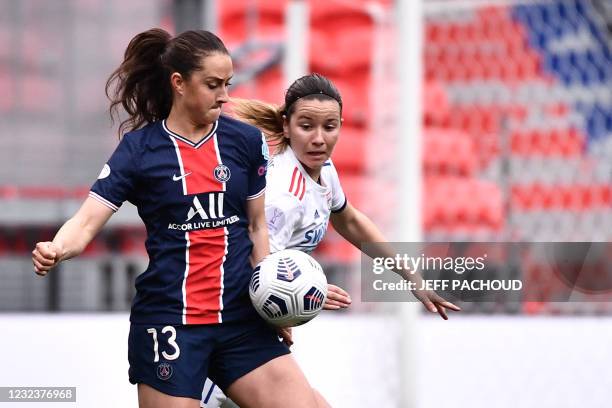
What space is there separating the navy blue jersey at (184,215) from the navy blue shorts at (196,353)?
4cm

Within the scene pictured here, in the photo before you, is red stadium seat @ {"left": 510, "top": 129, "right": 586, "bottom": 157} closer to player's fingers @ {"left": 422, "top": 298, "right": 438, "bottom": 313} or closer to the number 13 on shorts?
player's fingers @ {"left": 422, "top": 298, "right": 438, "bottom": 313}

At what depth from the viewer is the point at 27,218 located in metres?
6.97

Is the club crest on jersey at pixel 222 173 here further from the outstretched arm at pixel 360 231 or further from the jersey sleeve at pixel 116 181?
the outstretched arm at pixel 360 231

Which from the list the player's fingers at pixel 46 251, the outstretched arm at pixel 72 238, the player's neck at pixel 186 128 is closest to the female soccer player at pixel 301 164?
the player's neck at pixel 186 128

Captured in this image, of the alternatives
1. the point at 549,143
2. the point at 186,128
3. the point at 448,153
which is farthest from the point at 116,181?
the point at 549,143

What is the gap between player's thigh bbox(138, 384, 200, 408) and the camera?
3500 mm

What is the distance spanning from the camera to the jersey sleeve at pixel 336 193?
416cm

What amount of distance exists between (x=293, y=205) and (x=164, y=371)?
74 centimetres

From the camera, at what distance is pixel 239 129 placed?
12.1 ft

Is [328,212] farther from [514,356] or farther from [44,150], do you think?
[44,150]

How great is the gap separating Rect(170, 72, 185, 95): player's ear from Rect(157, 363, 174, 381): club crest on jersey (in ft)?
2.70

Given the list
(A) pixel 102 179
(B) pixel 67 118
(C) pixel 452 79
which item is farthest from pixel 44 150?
(A) pixel 102 179

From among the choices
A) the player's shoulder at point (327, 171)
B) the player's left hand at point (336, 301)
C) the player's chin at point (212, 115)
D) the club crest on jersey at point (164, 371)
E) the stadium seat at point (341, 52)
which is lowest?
the club crest on jersey at point (164, 371)

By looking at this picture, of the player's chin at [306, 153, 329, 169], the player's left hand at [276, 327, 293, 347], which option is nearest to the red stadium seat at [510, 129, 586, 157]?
the player's chin at [306, 153, 329, 169]
